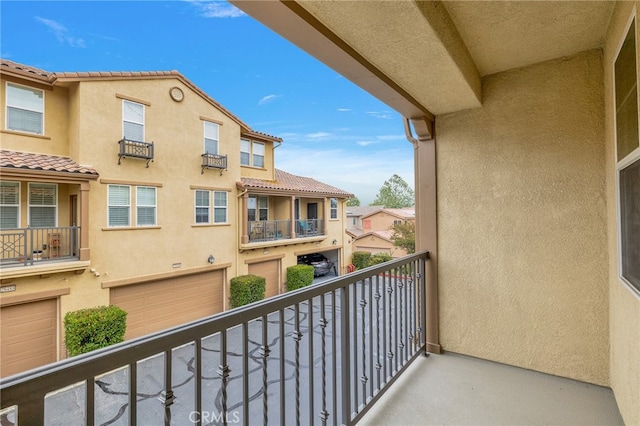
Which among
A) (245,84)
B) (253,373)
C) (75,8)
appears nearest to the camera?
(253,373)

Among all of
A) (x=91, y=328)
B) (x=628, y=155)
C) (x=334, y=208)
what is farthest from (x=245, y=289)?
(x=628, y=155)

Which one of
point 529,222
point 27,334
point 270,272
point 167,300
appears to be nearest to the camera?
point 529,222

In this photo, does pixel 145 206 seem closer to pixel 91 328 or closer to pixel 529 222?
pixel 91 328

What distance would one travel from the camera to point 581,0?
1393mm

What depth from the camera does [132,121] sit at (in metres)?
6.88

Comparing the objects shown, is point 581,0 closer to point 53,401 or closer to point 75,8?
point 53,401

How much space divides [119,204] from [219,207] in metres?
2.44

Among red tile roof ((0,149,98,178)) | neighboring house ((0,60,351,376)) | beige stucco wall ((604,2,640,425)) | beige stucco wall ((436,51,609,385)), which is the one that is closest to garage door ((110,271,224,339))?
neighboring house ((0,60,351,376))

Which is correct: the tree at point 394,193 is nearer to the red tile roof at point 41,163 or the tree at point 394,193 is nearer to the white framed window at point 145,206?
the white framed window at point 145,206

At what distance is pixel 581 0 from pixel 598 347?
1986mm

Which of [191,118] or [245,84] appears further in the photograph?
[245,84]

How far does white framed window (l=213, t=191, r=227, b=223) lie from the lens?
327 inches

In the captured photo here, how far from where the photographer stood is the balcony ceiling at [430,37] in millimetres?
1181

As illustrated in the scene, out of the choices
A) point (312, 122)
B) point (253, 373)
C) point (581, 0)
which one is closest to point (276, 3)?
point (581, 0)
